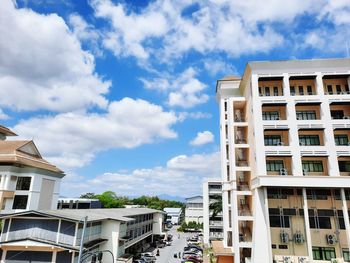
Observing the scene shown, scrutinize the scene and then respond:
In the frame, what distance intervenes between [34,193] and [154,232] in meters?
34.9

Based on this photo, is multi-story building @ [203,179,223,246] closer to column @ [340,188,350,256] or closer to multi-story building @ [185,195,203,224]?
column @ [340,188,350,256]

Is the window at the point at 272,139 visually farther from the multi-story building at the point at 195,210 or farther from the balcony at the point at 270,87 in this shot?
the multi-story building at the point at 195,210

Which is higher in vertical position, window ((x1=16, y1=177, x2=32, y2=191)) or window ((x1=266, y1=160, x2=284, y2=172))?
window ((x1=266, y1=160, x2=284, y2=172))

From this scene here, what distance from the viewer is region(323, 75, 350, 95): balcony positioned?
36.9 metres

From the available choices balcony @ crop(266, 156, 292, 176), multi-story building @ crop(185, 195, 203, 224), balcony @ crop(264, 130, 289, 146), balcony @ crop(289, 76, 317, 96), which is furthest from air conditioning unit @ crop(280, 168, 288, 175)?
multi-story building @ crop(185, 195, 203, 224)

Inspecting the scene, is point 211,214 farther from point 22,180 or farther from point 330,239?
point 22,180

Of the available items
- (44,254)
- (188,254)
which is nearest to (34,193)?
(44,254)

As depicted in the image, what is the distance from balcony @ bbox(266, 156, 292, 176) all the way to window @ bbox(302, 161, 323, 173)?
6.33 feet

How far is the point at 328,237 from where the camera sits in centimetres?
3198

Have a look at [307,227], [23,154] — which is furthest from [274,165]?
[23,154]

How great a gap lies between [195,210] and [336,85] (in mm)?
77646

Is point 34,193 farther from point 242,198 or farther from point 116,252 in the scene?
point 242,198

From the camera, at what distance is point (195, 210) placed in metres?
104

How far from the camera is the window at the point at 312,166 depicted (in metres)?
35.1
